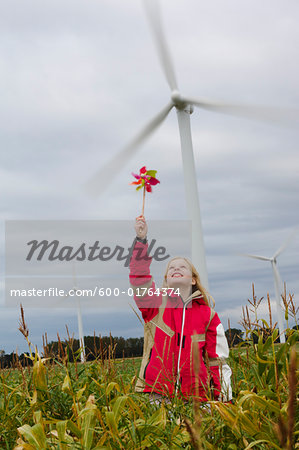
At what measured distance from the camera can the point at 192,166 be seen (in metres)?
12.0

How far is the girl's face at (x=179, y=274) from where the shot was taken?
206 inches

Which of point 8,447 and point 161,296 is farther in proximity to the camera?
point 161,296

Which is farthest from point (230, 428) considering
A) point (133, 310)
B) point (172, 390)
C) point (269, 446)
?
point (133, 310)

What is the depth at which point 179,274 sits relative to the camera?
17.3 feet

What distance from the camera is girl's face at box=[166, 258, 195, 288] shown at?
5223 millimetres

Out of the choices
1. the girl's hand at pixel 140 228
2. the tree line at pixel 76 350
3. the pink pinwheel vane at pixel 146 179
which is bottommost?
the tree line at pixel 76 350

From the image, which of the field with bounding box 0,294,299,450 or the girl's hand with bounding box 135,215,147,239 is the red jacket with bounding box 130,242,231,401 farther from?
the field with bounding box 0,294,299,450

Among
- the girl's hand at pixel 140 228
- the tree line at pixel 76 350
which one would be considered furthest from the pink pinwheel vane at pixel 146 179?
the tree line at pixel 76 350

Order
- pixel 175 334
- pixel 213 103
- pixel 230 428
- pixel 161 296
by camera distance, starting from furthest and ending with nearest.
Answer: pixel 213 103 < pixel 161 296 < pixel 175 334 < pixel 230 428

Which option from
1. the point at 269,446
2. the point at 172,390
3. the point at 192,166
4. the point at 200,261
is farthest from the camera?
the point at 192,166

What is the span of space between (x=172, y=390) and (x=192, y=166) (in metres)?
9.28

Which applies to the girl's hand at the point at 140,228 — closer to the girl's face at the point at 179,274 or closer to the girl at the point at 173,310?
the girl at the point at 173,310

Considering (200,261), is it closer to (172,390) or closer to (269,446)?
(172,390)

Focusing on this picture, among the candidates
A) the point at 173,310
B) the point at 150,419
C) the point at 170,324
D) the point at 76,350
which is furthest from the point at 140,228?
the point at 150,419
